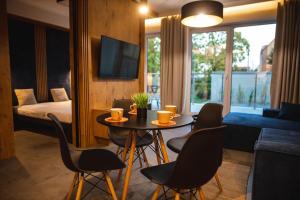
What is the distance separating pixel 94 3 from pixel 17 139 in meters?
2.77

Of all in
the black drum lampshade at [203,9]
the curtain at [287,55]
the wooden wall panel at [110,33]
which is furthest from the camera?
the curtain at [287,55]

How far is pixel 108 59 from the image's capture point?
349 centimetres

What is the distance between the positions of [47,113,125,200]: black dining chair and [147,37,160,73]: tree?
458cm

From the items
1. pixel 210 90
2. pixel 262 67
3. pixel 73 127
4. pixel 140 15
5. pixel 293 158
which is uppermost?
pixel 140 15

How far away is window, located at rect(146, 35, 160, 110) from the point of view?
6105 mm

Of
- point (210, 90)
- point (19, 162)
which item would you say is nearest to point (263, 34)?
point (210, 90)

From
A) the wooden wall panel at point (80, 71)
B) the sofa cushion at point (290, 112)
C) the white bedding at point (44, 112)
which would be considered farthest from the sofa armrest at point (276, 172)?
the white bedding at point (44, 112)

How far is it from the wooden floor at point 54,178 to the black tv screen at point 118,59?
1.51 m

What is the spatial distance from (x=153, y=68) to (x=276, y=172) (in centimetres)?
498

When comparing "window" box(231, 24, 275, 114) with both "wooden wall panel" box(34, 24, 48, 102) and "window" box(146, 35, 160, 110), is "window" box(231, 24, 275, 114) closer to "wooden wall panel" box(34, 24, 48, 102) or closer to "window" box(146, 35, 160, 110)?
"window" box(146, 35, 160, 110)

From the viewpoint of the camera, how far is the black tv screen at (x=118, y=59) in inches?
134

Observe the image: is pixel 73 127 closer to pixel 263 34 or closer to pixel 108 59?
pixel 108 59

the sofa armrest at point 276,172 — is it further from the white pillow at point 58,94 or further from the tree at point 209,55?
the white pillow at point 58,94

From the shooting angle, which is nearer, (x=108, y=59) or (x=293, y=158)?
(x=293, y=158)
